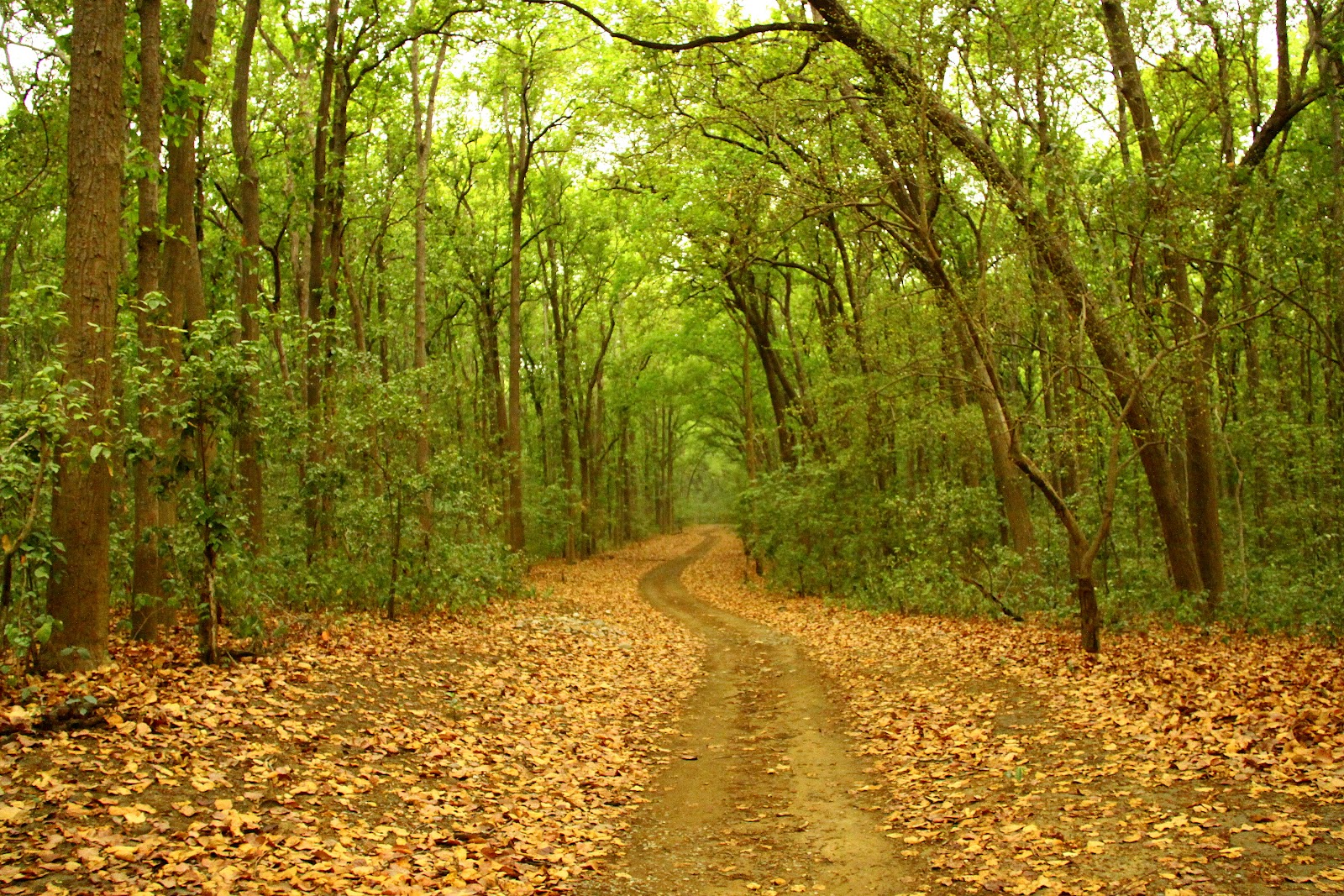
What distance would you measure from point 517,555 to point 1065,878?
571 inches

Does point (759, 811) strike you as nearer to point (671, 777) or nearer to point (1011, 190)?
point (671, 777)

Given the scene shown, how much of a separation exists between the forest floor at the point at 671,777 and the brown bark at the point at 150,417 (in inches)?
20.8

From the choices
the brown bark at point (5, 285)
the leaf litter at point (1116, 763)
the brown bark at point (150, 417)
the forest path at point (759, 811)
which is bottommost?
the forest path at point (759, 811)

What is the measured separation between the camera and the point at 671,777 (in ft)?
26.1

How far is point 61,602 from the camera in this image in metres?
6.69

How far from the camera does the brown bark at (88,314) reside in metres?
6.62

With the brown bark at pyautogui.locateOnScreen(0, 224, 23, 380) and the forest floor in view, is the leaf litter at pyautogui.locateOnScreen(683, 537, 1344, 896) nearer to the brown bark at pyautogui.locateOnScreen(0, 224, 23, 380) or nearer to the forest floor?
the forest floor

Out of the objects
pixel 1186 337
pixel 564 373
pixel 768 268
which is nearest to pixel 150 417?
pixel 1186 337

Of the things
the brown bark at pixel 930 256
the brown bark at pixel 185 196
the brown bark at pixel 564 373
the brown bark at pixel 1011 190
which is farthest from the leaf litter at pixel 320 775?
the brown bark at pixel 564 373

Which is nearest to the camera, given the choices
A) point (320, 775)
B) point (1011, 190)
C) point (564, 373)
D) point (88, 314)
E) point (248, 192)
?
point (320, 775)

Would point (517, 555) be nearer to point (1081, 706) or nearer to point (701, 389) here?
point (1081, 706)

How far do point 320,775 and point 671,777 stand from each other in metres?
3.08

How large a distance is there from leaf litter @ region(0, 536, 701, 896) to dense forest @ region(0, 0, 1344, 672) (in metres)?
0.86

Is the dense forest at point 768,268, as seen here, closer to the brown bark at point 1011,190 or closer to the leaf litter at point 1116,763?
the brown bark at point 1011,190
